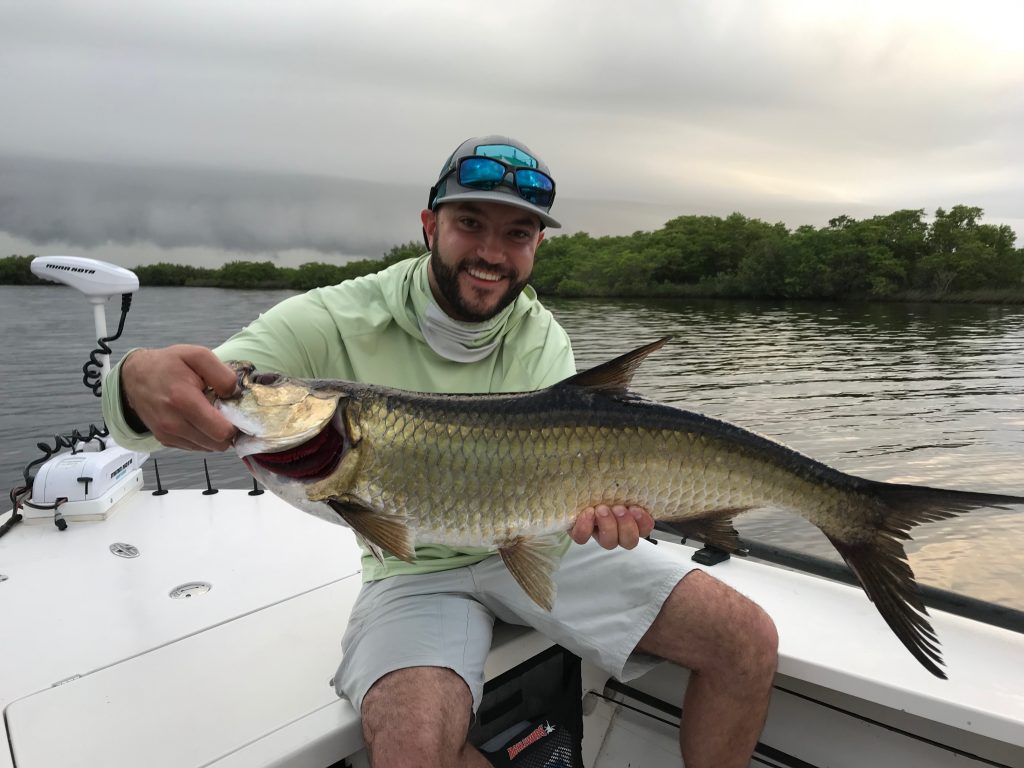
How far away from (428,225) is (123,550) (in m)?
2.61

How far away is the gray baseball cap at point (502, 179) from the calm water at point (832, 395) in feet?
20.0

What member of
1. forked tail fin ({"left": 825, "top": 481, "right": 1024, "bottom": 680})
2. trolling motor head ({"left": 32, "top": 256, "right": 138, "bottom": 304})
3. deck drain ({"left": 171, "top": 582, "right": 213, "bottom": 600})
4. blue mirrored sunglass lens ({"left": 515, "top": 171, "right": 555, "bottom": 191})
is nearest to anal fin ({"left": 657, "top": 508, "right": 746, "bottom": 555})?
forked tail fin ({"left": 825, "top": 481, "right": 1024, "bottom": 680})

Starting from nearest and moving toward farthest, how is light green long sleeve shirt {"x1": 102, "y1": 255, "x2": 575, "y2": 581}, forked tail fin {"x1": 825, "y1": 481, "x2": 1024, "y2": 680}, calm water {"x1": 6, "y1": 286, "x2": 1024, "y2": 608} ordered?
forked tail fin {"x1": 825, "y1": 481, "x2": 1024, "y2": 680}
light green long sleeve shirt {"x1": 102, "y1": 255, "x2": 575, "y2": 581}
calm water {"x1": 6, "y1": 286, "x2": 1024, "y2": 608}

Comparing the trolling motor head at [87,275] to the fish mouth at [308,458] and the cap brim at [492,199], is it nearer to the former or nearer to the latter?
the cap brim at [492,199]

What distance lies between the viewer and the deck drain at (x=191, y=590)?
3328mm

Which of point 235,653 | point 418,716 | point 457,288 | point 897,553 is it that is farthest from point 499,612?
point 897,553

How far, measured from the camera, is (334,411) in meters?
2.19

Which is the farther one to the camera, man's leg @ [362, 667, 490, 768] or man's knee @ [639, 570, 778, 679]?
man's knee @ [639, 570, 778, 679]

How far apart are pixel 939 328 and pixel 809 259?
3725 cm

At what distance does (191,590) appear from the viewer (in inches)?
133

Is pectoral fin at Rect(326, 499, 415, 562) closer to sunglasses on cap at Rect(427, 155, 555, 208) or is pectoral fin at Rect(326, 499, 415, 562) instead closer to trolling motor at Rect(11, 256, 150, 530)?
sunglasses on cap at Rect(427, 155, 555, 208)

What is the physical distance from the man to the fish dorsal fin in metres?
0.45

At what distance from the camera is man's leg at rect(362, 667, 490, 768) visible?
6.82ft

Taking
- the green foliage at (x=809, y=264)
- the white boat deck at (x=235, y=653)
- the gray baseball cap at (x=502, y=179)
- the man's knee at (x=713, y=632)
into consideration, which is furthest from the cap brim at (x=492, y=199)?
the green foliage at (x=809, y=264)
